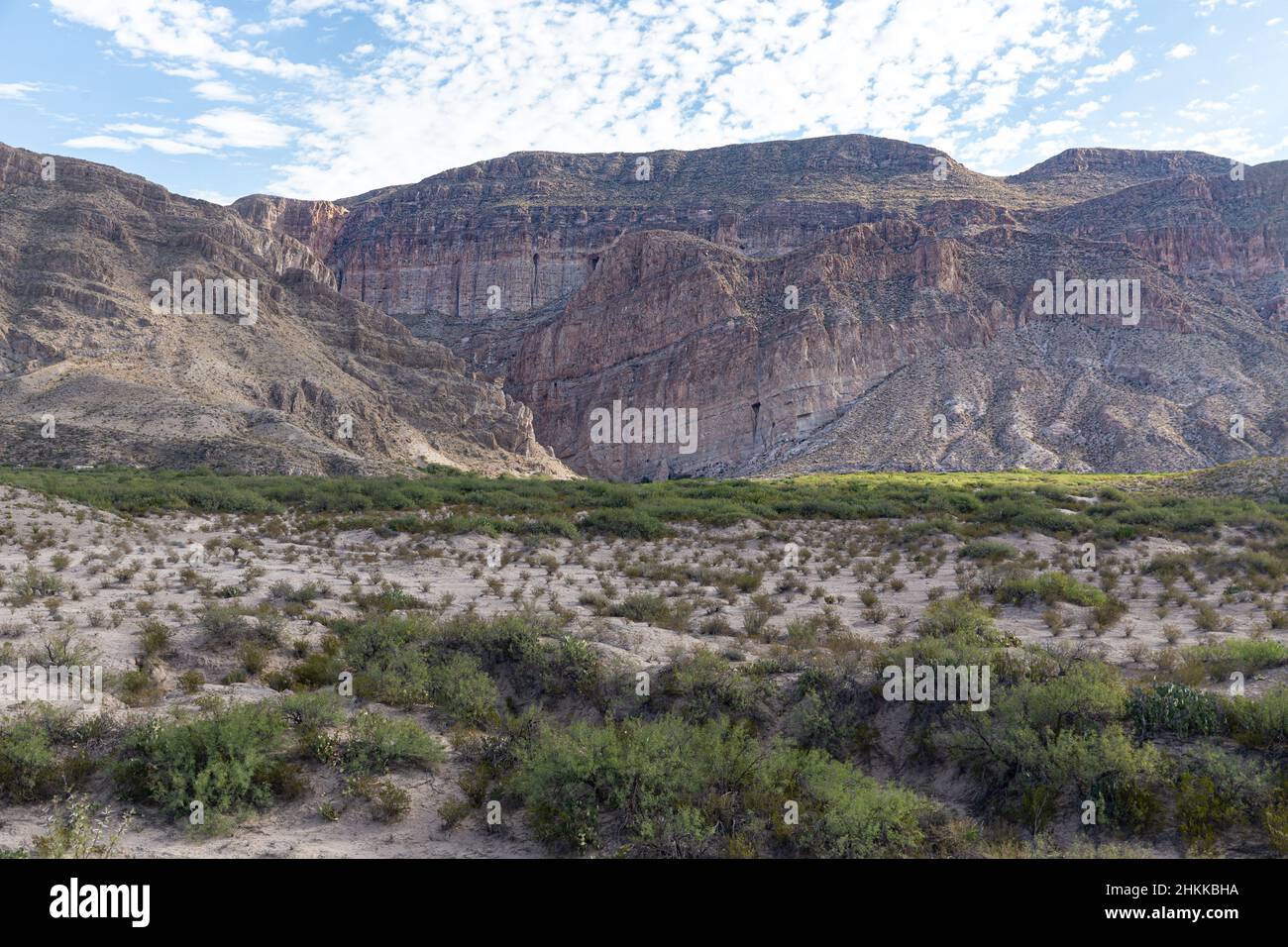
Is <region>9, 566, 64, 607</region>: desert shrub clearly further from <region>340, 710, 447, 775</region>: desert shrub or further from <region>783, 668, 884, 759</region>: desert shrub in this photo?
→ <region>783, 668, 884, 759</region>: desert shrub

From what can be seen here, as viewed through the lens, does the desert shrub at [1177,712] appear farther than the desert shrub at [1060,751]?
Yes

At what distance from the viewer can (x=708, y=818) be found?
7008 mm

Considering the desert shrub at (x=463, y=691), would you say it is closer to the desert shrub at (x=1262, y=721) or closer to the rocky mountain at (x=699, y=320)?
the desert shrub at (x=1262, y=721)

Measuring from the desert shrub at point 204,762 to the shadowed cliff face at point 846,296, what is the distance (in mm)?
72187

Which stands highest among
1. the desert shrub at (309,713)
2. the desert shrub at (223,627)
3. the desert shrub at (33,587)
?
the desert shrub at (33,587)

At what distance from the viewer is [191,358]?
61.1 m

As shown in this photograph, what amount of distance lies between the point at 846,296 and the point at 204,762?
333ft

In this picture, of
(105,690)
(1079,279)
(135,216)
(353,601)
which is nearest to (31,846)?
(105,690)

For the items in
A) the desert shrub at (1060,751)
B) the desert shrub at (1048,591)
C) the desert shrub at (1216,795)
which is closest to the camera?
the desert shrub at (1216,795)

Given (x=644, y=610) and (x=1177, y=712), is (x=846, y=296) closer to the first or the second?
(x=644, y=610)

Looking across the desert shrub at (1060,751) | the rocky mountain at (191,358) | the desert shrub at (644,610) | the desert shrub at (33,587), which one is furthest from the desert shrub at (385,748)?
the rocky mountain at (191,358)

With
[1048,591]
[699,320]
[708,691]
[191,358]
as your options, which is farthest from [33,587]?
[699,320]

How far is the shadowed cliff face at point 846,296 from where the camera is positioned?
265ft

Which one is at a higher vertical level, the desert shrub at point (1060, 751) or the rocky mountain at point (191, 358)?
the rocky mountain at point (191, 358)
